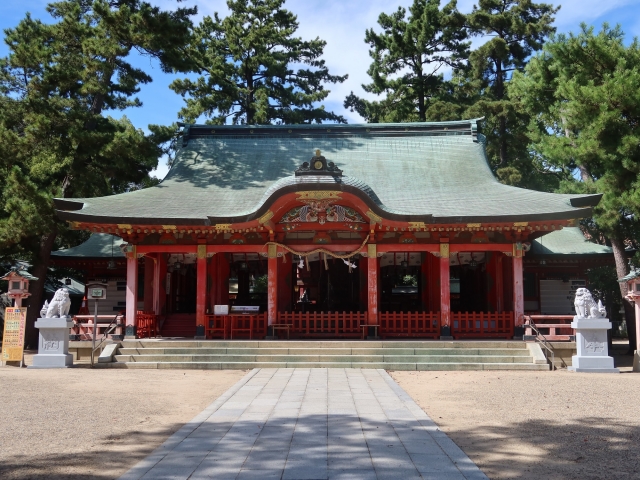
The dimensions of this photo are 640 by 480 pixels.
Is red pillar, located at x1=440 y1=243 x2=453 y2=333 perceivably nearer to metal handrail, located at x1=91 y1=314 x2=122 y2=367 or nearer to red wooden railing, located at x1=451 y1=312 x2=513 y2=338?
red wooden railing, located at x1=451 y1=312 x2=513 y2=338

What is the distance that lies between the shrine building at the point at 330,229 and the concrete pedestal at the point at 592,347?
1.96 m

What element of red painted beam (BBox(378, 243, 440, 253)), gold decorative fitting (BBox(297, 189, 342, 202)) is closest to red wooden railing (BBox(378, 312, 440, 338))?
red painted beam (BBox(378, 243, 440, 253))

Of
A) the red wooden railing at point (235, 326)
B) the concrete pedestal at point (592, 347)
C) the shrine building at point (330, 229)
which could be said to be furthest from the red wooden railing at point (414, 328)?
the concrete pedestal at point (592, 347)

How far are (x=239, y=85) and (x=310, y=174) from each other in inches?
796

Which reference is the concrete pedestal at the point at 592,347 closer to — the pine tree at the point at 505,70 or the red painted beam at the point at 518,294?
the red painted beam at the point at 518,294

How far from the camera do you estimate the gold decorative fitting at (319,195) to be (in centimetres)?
1388

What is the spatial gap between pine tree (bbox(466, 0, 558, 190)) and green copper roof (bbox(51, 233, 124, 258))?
16995mm

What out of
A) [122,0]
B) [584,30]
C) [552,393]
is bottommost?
[552,393]

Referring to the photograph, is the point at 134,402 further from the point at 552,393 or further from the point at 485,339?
the point at 485,339

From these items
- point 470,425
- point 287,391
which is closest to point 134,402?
point 287,391

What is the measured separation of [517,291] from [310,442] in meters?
10.2

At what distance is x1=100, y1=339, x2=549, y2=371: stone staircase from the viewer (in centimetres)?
1277

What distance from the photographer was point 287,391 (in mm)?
9414

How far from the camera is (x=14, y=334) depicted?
12.9 m
